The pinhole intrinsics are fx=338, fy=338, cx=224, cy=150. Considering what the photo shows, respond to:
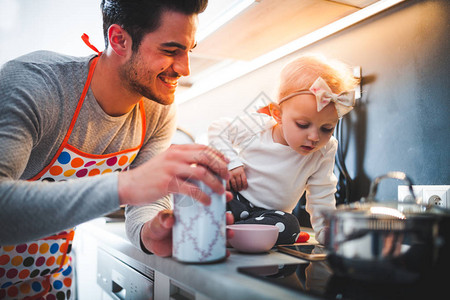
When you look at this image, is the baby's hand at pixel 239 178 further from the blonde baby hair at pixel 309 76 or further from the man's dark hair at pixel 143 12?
the man's dark hair at pixel 143 12

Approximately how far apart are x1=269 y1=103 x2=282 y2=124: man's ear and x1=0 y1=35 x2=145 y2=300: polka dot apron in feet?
1.46

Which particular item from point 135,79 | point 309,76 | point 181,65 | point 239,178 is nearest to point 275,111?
point 309,76

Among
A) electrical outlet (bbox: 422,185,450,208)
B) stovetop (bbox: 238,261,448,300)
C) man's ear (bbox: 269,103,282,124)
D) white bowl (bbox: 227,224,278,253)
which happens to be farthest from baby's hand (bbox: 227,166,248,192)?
electrical outlet (bbox: 422,185,450,208)

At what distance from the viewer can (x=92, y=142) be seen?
3.49 feet

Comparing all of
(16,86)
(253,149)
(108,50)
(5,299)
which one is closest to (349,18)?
(253,149)

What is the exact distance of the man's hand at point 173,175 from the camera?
2.11ft

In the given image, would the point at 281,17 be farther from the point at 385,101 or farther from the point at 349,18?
the point at 385,101

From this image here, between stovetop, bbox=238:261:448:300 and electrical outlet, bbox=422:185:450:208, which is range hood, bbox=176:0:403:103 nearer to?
electrical outlet, bbox=422:185:450:208

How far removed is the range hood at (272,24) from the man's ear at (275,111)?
335mm

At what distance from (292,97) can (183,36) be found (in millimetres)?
400

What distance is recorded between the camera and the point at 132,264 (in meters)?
1.11

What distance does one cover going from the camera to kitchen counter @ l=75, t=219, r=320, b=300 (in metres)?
0.56

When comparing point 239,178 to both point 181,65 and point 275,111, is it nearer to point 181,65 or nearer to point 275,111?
point 275,111

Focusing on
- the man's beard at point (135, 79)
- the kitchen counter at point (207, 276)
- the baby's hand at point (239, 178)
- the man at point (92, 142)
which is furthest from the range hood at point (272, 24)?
the kitchen counter at point (207, 276)
